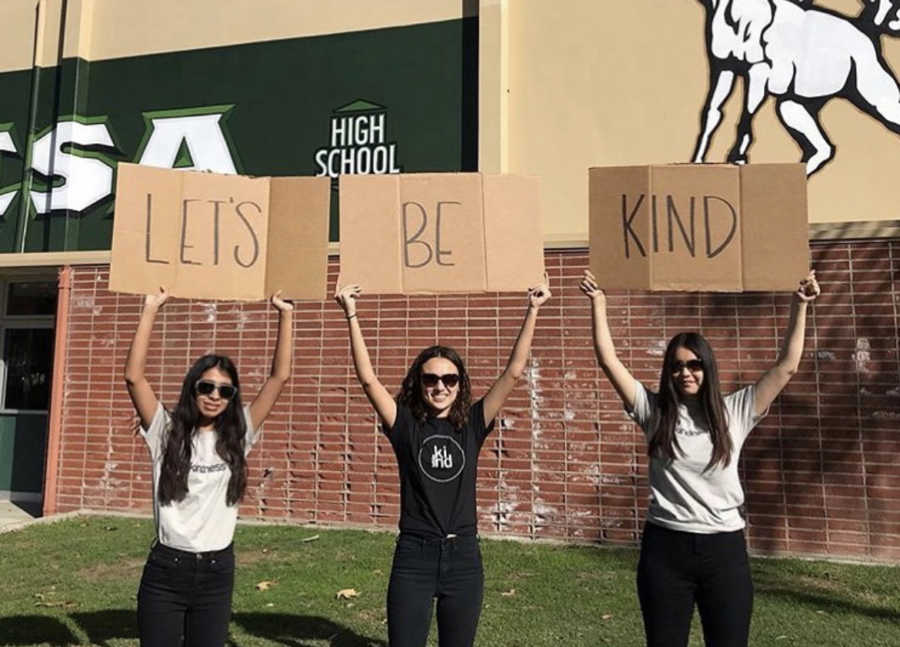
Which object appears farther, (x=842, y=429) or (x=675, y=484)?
(x=842, y=429)

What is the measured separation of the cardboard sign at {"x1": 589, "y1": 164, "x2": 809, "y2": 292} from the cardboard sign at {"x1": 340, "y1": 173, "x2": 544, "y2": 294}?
13.8 inches

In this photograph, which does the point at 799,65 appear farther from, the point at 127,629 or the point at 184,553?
the point at 127,629

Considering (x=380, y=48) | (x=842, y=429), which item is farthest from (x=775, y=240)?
(x=380, y=48)

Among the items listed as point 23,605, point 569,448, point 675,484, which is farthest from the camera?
point 569,448

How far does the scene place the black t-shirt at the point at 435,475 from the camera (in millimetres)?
2701

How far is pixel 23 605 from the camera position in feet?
16.3

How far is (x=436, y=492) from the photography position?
272cm

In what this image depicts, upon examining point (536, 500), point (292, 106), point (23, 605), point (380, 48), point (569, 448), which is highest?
point (380, 48)

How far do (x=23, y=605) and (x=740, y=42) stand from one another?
8276 millimetres

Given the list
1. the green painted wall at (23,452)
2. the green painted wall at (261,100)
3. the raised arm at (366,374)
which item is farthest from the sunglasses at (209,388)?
the green painted wall at (23,452)

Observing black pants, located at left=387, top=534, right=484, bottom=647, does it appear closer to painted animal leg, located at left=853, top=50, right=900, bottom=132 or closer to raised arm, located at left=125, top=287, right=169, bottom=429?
raised arm, located at left=125, top=287, right=169, bottom=429

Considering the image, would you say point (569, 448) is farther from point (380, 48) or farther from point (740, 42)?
point (380, 48)

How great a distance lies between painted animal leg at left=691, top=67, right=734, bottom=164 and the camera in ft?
25.8

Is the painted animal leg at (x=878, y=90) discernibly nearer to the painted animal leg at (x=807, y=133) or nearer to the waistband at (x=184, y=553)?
the painted animal leg at (x=807, y=133)
